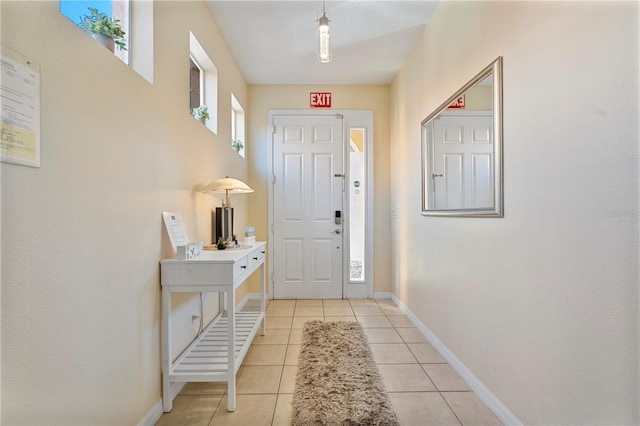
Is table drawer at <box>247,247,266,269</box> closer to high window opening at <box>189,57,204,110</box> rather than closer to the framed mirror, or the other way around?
high window opening at <box>189,57,204,110</box>

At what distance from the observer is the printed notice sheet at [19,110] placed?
0.83m

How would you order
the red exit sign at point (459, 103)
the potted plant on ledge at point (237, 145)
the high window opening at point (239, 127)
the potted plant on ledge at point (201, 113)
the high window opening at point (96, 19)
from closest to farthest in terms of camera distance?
the high window opening at point (96, 19) → the red exit sign at point (459, 103) → the potted plant on ledge at point (201, 113) → the potted plant on ledge at point (237, 145) → the high window opening at point (239, 127)

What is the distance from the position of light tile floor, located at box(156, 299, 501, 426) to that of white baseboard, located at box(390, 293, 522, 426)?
1.2 inches

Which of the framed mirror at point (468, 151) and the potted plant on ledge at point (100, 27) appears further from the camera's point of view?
the framed mirror at point (468, 151)

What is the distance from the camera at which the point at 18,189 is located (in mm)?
866

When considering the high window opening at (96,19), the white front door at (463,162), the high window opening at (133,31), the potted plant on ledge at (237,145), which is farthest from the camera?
the potted plant on ledge at (237,145)

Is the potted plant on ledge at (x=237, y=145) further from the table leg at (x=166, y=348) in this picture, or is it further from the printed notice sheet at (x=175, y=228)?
the table leg at (x=166, y=348)

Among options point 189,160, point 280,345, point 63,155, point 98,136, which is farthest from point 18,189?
point 280,345

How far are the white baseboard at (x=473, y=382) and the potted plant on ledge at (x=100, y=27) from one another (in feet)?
8.28

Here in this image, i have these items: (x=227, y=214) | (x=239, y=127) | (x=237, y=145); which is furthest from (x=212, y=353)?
(x=239, y=127)

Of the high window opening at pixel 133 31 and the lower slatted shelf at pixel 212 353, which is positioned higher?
the high window opening at pixel 133 31

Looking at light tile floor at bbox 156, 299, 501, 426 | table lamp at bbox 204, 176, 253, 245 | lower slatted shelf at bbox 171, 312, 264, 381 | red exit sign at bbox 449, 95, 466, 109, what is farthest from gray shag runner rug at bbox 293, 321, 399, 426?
red exit sign at bbox 449, 95, 466, 109

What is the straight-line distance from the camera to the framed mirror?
66.2 inches

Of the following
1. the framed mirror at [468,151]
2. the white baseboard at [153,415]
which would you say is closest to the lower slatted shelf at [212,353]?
the white baseboard at [153,415]
